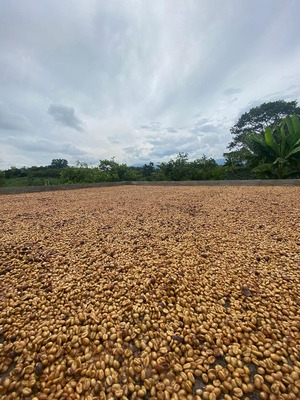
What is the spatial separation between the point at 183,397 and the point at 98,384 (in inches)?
15.3

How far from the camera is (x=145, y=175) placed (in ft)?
45.7

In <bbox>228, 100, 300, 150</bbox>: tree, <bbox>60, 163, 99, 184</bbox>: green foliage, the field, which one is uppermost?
<bbox>228, 100, 300, 150</bbox>: tree

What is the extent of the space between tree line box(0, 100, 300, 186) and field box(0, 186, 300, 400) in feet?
21.0

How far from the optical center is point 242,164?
9805 mm

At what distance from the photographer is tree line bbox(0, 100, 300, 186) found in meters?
7.32

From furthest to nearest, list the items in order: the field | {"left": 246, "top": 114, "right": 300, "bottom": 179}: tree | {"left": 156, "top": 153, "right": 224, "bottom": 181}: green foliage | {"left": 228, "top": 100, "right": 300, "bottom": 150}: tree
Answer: {"left": 228, "top": 100, "right": 300, "bottom": 150}: tree → {"left": 156, "top": 153, "right": 224, "bottom": 181}: green foliage → {"left": 246, "top": 114, "right": 300, "bottom": 179}: tree → the field

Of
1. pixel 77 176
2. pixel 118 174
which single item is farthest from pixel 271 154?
pixel 77 176

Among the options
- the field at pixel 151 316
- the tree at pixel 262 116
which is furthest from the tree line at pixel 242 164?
the field at pixel 151 316

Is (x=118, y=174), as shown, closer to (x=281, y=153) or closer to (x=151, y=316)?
(x=281, y=153)

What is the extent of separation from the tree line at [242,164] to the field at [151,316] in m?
6.40

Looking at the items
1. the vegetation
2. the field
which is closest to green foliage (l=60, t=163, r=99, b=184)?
the vegetation

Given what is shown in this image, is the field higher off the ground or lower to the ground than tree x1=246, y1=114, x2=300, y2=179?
lower

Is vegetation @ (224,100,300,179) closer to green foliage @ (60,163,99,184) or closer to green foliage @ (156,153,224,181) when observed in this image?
green foliage @ (156,153,224,181)

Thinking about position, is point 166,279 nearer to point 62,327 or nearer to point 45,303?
point 62,327
